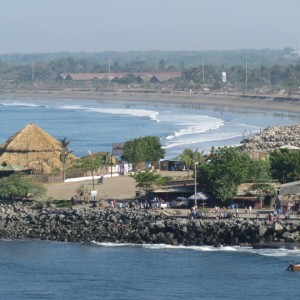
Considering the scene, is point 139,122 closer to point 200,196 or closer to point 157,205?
point 157,205

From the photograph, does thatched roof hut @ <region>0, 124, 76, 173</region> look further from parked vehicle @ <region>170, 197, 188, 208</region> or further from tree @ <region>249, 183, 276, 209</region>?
tree @ <region>249, 183, 276, 209</region>

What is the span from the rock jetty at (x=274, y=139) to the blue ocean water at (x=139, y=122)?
2178 millimetres

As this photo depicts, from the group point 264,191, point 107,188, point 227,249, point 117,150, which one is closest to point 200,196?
point 264,191

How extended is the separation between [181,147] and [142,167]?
1625 cm

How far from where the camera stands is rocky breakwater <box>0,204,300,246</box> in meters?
38.3

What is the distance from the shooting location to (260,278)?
1329 inches

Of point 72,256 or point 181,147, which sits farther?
point 181,147

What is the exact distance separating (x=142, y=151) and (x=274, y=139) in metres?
17.1

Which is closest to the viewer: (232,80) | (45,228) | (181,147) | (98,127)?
(45,228)

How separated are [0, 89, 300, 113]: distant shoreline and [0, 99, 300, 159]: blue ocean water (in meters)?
3.61

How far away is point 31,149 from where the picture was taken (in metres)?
56.2

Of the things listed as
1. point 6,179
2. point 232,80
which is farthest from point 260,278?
point 232,80

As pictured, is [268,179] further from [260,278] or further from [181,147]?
[181,147]

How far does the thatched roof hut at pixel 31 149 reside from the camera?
182 ft
